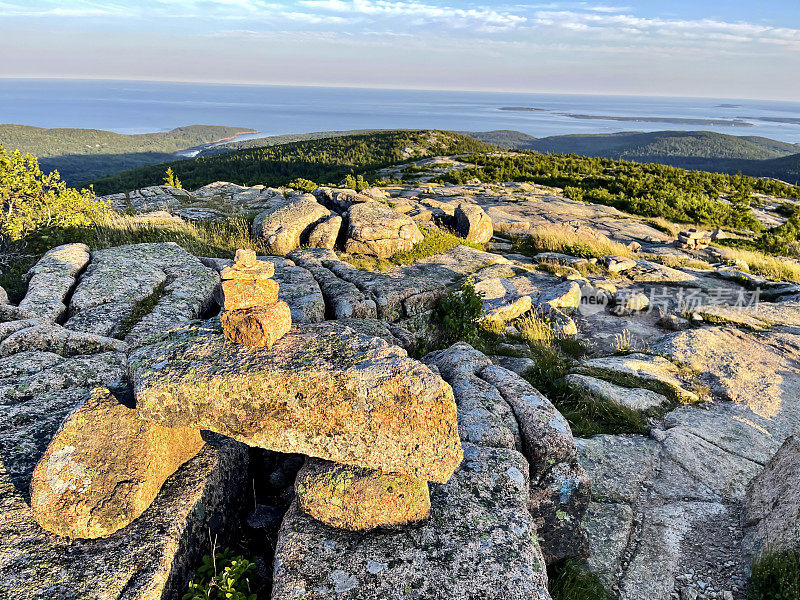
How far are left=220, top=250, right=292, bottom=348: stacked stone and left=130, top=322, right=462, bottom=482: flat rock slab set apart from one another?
0.20 meters

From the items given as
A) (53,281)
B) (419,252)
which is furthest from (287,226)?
(53,281)

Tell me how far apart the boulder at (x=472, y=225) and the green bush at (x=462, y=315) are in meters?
8.76

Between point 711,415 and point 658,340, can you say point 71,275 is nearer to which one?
point 711,415

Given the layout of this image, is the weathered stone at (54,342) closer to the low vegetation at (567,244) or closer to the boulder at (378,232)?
the boulder at (378,232)

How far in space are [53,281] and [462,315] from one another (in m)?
9.56

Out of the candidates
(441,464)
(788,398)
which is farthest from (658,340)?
(441,464)

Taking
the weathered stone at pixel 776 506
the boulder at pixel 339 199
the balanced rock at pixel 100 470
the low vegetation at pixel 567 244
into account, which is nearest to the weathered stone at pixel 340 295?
the balanced rock at pixel 100 470

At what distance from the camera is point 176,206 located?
23516 millimetres

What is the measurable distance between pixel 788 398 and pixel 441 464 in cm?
1020

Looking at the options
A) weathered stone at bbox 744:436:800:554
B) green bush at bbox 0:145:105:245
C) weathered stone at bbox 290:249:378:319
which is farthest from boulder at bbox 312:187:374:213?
weathered stone at bbox 744:436:800:554

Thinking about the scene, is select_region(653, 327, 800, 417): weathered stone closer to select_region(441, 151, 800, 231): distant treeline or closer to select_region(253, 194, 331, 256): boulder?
select_region(253, 194, 331, 256): boulder

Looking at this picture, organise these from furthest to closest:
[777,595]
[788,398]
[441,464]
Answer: [788,398], [777,595], [441,464]

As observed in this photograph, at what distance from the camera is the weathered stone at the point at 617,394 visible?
29.0 feet

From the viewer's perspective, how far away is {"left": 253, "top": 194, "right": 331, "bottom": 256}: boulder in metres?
14.8
